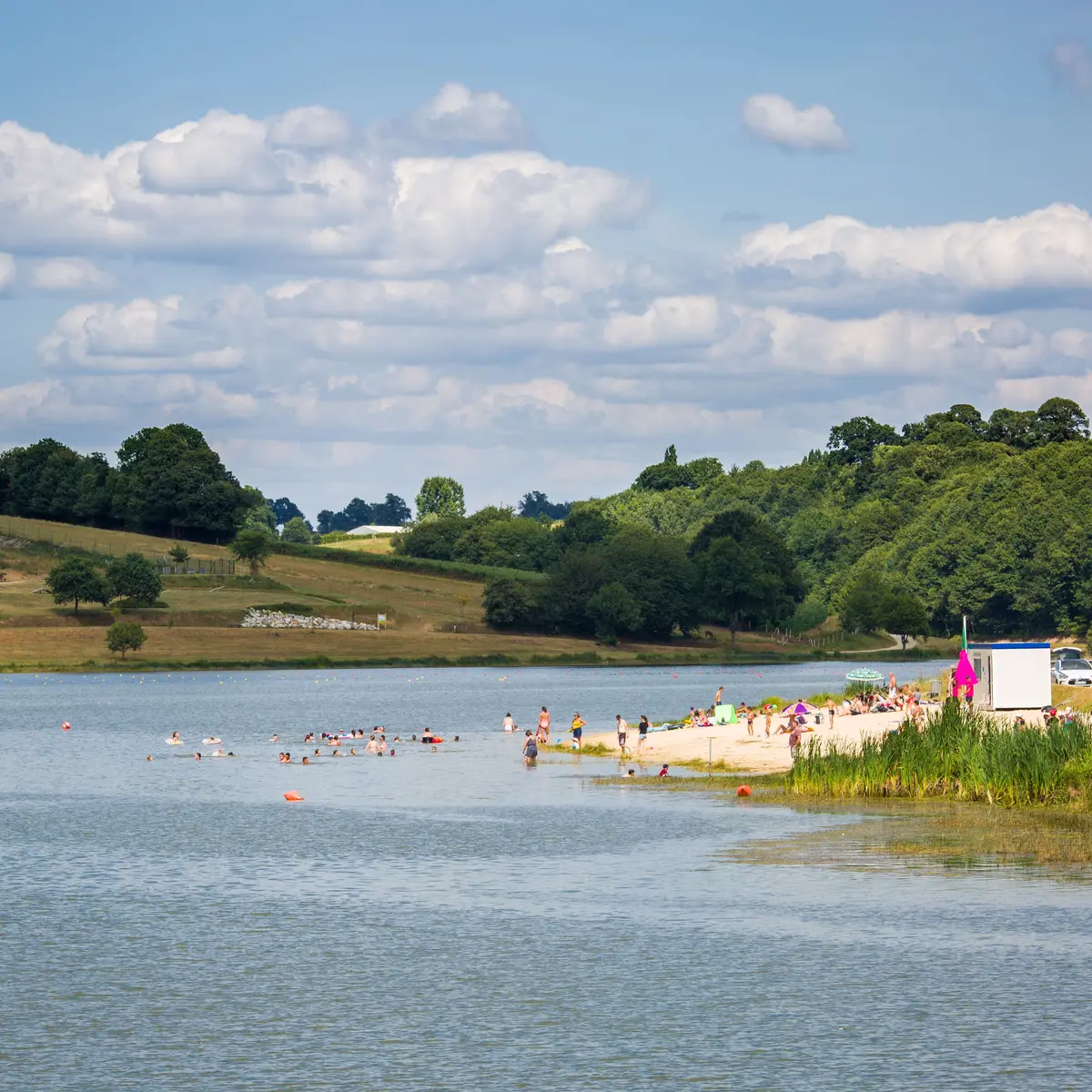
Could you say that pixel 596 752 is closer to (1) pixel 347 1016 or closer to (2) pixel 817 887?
(2) pixel 817 887

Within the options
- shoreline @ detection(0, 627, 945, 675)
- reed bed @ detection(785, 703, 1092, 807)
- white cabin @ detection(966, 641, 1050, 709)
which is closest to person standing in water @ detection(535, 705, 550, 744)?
white cabin @ detection(966, 641, 1050, 709)

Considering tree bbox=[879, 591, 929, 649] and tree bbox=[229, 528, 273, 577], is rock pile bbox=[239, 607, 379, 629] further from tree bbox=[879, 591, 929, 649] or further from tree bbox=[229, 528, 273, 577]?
tree bbox=[879, 591, 929, 649]

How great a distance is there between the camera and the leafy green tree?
17800cm

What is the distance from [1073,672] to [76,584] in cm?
9925

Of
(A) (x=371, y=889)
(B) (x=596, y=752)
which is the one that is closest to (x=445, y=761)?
(B) (x=596, y=752)

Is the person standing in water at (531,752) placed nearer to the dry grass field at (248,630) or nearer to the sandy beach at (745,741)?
the sandy beach at (745,741)

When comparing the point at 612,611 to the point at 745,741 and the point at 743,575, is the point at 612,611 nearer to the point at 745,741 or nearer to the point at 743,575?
the point at 743,575

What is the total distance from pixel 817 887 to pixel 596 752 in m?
35.2

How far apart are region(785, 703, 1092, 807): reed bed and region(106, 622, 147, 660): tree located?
4074 inches

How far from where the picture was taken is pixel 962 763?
48.4 metres

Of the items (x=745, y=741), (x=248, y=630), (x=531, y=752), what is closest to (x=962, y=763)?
(x=745, y=741)

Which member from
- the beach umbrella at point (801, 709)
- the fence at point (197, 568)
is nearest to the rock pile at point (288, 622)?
the fence at point (197, 568)

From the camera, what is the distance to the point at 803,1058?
2488 cm

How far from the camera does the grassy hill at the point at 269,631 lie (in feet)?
497
